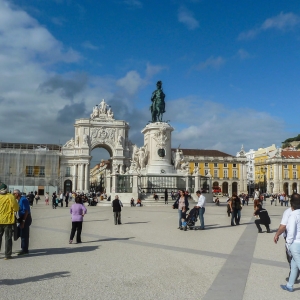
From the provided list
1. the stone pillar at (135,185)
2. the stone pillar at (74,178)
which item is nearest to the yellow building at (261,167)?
the stone pillar at (74,178)

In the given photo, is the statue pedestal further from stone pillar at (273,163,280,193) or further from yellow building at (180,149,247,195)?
stone pillar at (273,163,280,193)

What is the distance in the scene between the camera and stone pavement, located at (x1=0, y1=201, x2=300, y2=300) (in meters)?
5.33

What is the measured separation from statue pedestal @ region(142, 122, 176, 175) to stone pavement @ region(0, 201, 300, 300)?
20.0 meters

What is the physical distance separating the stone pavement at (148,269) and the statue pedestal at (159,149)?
65.6 feet

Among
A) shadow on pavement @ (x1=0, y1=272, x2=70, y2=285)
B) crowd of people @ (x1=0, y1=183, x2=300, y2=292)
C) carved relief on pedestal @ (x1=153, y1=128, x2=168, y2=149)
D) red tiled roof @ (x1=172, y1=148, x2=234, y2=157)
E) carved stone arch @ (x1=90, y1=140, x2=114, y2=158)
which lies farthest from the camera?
red tiled roof @ (x1=172, y1=148, x2=234, y2=157)

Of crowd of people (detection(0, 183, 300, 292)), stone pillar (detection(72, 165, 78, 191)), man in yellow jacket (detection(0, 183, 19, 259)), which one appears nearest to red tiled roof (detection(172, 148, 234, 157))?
stone pillar (detection(72, 165, 78, 191))

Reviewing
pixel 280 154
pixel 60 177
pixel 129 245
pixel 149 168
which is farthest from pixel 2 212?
pixel 280 154

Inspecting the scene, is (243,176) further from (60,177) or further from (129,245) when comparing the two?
(129,245)

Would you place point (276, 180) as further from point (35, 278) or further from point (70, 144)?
point (35, 278)

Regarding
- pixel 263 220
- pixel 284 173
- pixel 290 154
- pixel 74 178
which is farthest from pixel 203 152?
pixel 263 220

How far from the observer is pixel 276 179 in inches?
3479

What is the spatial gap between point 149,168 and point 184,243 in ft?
69.5

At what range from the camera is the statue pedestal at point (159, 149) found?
101ft

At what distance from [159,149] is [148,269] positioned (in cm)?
2455
